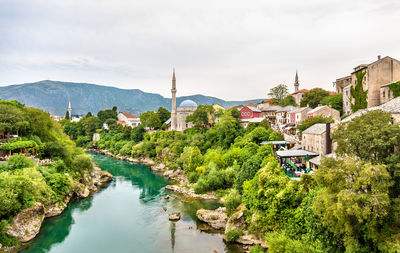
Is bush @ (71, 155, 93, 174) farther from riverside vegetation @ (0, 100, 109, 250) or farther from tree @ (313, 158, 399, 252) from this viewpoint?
tree @ (313, 158, 399, 252)

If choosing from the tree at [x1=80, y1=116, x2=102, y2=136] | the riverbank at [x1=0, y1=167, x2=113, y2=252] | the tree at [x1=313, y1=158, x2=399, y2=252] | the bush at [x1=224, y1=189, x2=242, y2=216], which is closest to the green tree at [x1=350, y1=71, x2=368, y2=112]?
the bush at [x1=224, y1=189, x2=242, y2=216]

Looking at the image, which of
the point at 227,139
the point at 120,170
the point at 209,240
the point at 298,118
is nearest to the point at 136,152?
the point at 120,170

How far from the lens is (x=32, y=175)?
78.6 ft

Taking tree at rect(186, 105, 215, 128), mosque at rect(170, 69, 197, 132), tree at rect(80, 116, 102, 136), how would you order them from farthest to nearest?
tree at rect(80, 116, 102, 136), mosque at rect(170, 69, 197, 132), tree at rect(186, 105, 215, 128)

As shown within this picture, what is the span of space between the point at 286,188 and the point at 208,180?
14088mm

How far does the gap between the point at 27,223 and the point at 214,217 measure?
1554 centimetres

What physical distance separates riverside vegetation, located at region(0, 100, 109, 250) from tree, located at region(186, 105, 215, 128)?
23.3 metres

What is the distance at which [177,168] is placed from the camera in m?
44.2

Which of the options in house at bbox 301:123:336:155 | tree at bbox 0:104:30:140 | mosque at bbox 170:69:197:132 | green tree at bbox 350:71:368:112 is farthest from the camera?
mosque at bbox 170:69:197:132

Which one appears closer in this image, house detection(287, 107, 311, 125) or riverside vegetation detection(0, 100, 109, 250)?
riverside vegetation detection(0, 100, 109, 250)

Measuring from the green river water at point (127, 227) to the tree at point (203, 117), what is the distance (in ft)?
75.8

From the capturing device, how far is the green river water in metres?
19.7

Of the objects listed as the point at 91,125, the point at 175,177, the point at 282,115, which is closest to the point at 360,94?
the point at 282,115

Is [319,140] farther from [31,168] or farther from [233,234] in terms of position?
[31,168]
